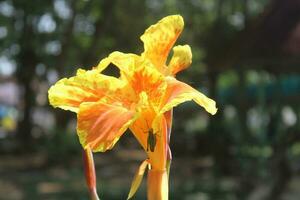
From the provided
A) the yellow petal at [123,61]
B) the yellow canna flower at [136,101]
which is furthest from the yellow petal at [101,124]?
the yellow petal at [123,61]

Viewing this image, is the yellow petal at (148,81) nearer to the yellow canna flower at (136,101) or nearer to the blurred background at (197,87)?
the yellow canna flower at (136,101)

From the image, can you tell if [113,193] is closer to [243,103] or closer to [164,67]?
[243,103]

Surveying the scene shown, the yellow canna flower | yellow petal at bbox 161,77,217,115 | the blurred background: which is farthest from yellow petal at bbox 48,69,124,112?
the blurred background

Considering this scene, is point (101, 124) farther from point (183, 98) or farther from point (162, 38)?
point (162, 38)

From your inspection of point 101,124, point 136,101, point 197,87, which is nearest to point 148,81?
point 136,101

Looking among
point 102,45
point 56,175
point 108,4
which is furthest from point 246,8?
point 56,175

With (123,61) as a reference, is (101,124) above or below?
below
